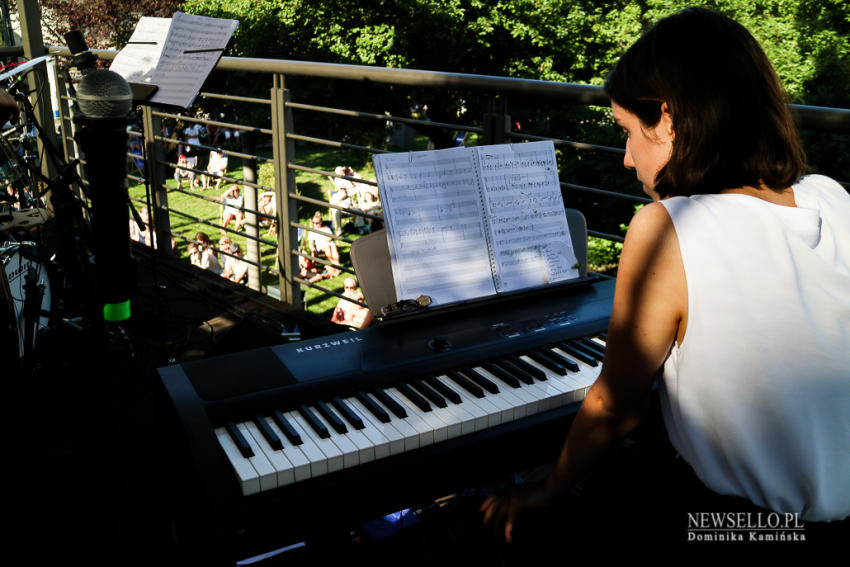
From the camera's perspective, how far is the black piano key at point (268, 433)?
1.24 m

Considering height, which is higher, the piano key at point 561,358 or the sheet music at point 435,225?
the sheet music at point 435,225

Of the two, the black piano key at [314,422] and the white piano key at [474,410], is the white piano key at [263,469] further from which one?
the white piano key at [474,410]

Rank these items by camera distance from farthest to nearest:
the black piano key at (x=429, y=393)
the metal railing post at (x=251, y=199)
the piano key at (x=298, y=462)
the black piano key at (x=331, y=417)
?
1. the metal railing post at (x=251, y=199)
2. the black piano key at (x=429, y=393)
3. the black piano key at (x=331, y=417)
4. the piano key at (x=298, y=462)

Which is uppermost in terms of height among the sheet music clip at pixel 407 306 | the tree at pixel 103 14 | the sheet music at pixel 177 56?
the tree at pixel 103 14

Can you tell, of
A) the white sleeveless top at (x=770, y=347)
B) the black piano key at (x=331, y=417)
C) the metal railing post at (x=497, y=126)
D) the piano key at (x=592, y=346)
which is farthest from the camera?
the metal railing post at (x=497, y=126)

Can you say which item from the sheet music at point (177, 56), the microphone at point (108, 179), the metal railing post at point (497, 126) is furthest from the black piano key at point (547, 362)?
the sheet music at point (177, 56)

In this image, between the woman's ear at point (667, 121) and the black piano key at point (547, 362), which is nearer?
the woman's ear at point (667, 121)

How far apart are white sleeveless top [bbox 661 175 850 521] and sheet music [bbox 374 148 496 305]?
0.63m

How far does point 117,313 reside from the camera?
1.32m

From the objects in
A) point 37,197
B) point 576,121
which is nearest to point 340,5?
point 576,121

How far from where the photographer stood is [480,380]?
1.50 m

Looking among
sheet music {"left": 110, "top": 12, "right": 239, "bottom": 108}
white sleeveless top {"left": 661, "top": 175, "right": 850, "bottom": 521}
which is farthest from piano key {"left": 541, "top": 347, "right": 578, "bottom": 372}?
sheet music {"left": 110, "top": 12, "right": 239, "bottom": 108}

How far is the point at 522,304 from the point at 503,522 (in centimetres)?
63

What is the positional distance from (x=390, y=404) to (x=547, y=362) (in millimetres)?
414
